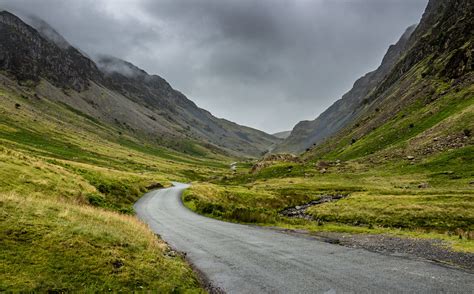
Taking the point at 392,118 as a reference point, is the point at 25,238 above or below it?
below

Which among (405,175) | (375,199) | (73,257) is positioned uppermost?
(405,175)

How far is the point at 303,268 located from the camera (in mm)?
16438

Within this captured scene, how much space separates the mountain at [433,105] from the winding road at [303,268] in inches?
2708

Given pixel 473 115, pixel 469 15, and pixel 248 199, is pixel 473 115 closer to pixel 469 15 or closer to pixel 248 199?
pixel 248 199

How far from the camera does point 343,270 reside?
15.8 metres

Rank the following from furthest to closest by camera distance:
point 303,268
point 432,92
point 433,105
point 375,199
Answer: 1. point 432,92
2. point 433,105
3. point 375,199
4. point 303,268

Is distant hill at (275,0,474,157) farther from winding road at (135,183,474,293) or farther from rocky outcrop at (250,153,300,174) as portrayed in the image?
winding road at (135,183,474,293)

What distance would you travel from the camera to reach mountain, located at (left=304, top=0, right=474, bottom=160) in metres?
86.9

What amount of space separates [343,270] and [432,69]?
159m

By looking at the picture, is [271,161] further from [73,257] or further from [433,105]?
[73,257]

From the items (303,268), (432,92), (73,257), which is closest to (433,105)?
(432,92)

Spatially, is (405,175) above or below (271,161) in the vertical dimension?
below

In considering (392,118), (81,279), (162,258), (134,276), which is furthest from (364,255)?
(392,118)

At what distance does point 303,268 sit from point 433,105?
391 ft
